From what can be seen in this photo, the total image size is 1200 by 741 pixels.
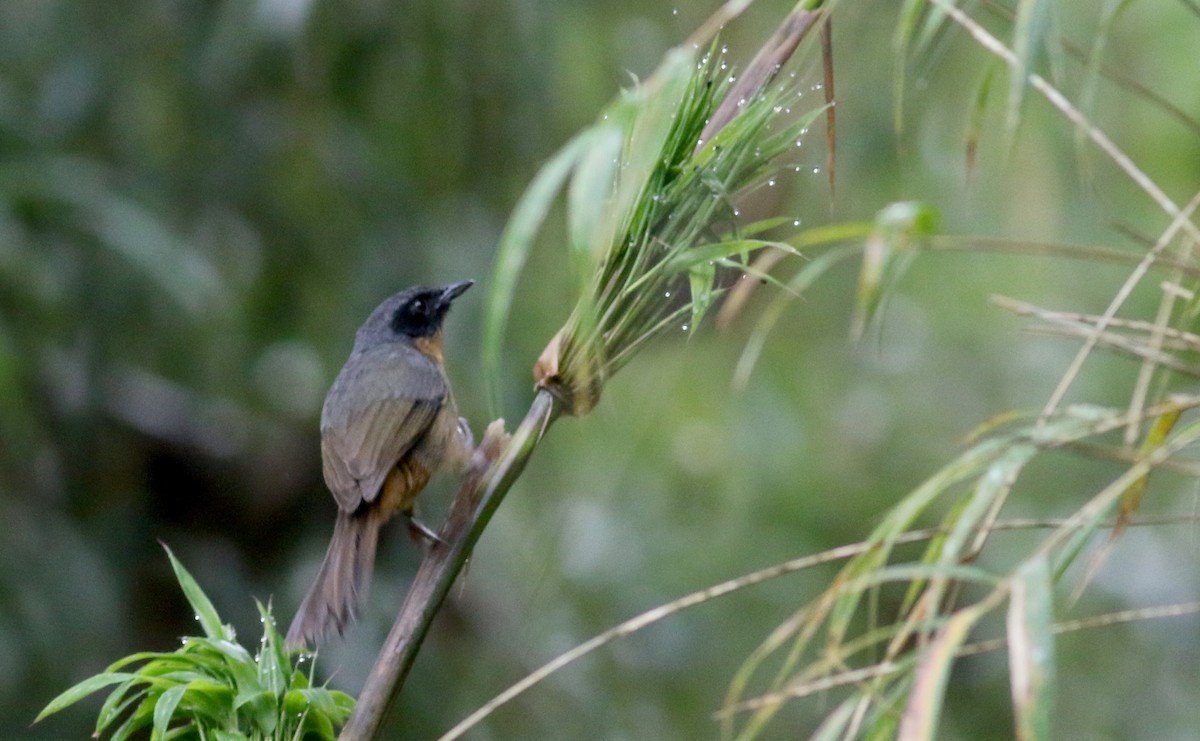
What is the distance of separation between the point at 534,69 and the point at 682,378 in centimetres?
128

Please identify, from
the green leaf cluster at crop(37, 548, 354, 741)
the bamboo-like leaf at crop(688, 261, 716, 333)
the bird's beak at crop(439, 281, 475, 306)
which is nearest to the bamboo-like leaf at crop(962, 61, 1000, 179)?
the bamboo-like leaf at crop(688, 261, 716, 333)

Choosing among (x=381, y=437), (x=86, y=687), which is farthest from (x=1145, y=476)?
(x=381, y=437)

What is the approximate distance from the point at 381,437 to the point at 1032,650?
1740 mm

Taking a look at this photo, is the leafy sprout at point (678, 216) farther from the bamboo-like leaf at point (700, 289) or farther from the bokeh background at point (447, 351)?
the bokeh background at point (447, 351)

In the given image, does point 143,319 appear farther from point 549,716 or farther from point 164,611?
point 549,716

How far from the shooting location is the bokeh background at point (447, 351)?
15.5 ft

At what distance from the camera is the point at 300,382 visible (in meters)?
5.44

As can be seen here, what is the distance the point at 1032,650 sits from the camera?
1.17m

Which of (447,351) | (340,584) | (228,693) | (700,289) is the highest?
(700,289)

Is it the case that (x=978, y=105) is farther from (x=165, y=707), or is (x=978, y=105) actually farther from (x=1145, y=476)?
(x=165, y=707)

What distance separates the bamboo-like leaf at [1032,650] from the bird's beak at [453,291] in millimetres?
2028

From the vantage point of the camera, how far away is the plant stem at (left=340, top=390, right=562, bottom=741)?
1371mm

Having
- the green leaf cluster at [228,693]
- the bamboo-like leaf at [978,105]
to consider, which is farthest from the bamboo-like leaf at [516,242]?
the bamboo-like leaf at [978,105]

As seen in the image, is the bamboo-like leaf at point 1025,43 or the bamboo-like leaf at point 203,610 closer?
the bamboo-like leaf at point 1025,43
